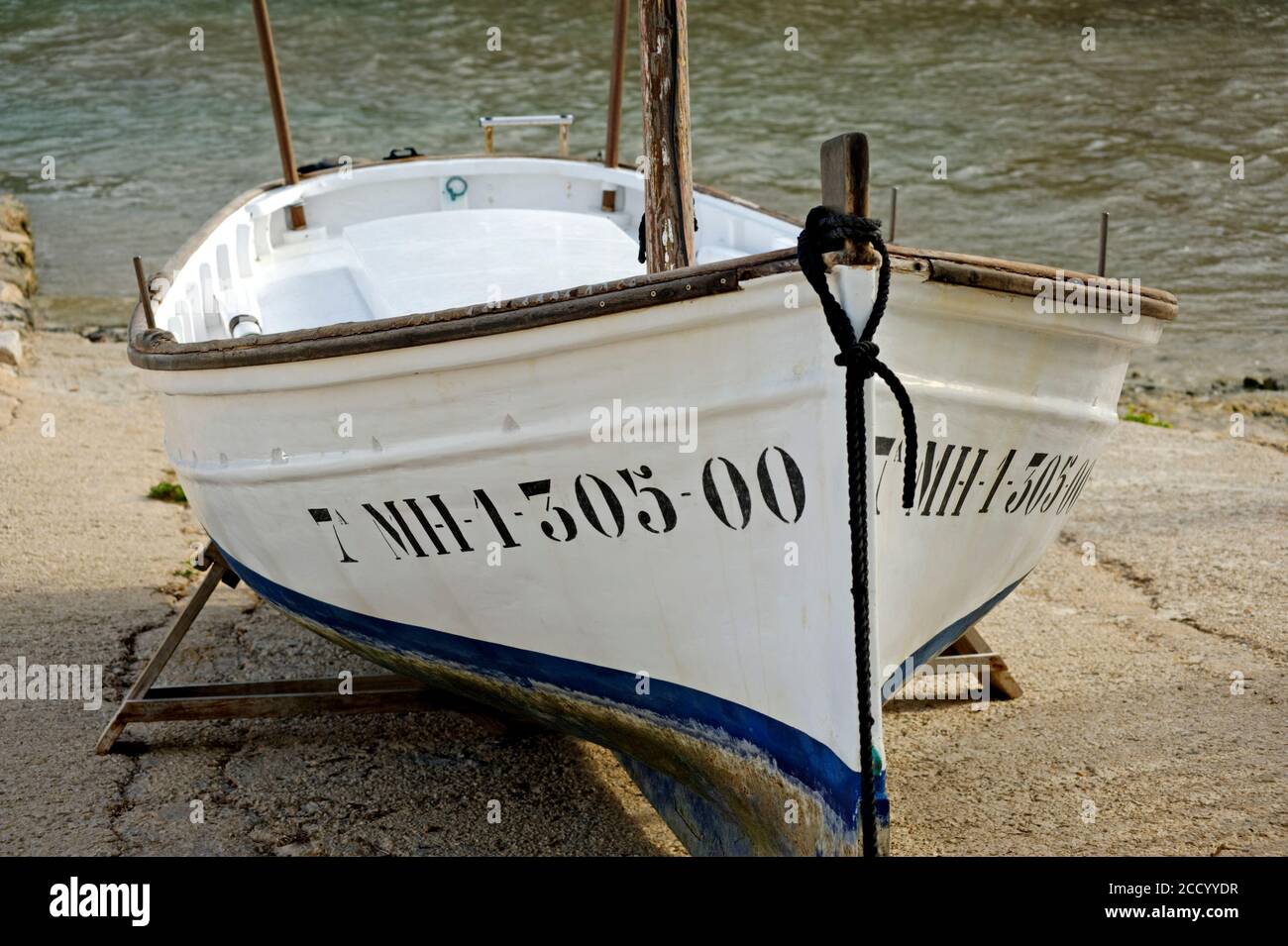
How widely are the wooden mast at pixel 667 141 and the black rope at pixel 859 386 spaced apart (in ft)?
3.34

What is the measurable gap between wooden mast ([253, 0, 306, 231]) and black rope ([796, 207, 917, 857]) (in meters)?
3.49

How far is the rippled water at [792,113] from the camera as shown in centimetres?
1183

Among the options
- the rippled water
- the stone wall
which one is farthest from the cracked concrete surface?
the rippled water

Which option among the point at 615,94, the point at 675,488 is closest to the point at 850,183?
the point at 675,488

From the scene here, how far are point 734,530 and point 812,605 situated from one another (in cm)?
24

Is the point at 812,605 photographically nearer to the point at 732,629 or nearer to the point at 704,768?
the point at 732,629

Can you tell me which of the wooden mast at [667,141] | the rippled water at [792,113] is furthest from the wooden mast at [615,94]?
the rippled water at [792,113]

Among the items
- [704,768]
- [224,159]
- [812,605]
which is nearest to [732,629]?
[812,605]

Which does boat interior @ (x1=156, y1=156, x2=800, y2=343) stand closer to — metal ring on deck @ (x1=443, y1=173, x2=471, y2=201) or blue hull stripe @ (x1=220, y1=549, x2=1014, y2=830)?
metal ring on deck @ (x1=443, y1=173, x2=471, y2=201)

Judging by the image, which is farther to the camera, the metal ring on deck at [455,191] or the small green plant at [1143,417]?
the small green plant at [1143,417]

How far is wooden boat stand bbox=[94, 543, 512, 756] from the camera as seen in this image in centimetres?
418

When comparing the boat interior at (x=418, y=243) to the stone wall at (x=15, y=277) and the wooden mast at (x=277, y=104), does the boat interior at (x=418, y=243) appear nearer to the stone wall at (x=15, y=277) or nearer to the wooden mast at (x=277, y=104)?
the wooden mast at (x=277, y=104)

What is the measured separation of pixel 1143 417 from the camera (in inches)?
305

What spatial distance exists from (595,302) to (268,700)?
6.78 feet
